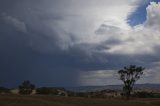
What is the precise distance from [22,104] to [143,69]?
57347mm

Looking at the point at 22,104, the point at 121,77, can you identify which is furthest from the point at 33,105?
the point at 121,77

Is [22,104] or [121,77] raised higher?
[121,77]

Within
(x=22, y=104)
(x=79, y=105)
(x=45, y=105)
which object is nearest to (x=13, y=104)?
(x=22, y=104)

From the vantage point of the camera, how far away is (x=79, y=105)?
51.6m

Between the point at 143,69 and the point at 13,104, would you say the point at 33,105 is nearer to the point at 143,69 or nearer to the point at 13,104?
the point at 13,104

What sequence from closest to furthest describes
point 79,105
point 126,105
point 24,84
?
point 79,105 → point 126,105 → point 24,84

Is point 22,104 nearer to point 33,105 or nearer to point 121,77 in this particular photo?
point 33,105

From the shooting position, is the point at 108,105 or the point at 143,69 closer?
the point at 108,105

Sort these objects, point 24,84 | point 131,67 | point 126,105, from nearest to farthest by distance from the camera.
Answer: point 126,105 → point 131,67 → point 24,84

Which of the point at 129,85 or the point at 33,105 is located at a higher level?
the point at 129,85

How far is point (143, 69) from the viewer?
317 feet

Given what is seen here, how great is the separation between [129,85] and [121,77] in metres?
3.20

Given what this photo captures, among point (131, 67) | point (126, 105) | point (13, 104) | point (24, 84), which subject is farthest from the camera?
point (24, 84)

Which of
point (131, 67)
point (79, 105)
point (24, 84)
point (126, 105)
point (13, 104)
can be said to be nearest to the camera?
point (13, 104)
